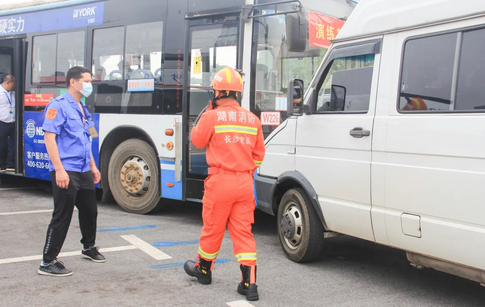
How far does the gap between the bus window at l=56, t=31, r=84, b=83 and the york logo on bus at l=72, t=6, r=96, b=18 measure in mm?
283

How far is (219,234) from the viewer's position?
4.31m

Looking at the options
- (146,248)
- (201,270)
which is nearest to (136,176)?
(146,248)

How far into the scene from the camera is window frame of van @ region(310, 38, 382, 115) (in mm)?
4496

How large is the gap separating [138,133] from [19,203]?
2.38 meters

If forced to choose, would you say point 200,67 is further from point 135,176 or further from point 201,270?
point 201,270

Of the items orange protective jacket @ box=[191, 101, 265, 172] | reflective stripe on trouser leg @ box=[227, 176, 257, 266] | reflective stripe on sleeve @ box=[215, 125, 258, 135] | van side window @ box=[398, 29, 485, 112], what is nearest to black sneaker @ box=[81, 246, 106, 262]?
reflective stripe on trouser leg @ box=[227, 176, 257, 266]

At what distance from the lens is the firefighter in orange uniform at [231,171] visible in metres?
4.19

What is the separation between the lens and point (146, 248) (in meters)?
5.71

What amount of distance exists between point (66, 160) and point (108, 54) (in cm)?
367

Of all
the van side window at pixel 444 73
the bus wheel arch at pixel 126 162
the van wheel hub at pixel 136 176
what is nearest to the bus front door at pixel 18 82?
the bus wheel arch at pixel 126 162

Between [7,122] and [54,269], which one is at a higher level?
[7,122]

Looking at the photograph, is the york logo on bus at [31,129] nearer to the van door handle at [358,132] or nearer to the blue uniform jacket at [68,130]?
the blue uniform jacket at [68,130]

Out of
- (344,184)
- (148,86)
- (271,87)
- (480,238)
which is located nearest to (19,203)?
(148,86)

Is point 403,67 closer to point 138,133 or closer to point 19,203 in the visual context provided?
point 138,133
